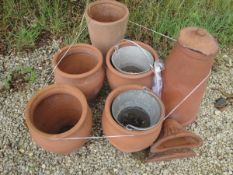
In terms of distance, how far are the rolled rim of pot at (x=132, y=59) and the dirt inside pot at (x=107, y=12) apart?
195 mm

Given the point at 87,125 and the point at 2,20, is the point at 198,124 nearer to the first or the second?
the point at 87,125

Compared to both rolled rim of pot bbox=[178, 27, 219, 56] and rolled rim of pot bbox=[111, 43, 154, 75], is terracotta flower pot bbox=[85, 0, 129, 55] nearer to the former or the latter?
rolled rim of pot bbox=[111, 43, 154, 75]

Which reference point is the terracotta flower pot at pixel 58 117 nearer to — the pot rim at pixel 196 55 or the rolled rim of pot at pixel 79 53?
the rolled rim of pot at pixel 79 53

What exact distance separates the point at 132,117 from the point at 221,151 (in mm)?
520

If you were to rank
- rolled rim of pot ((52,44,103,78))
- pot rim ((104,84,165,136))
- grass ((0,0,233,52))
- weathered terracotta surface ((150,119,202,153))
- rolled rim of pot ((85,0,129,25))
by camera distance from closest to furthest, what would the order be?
pot rim ((104,84,165,136)), weathered terracotta surface ((150,119,202,153)), rolled rim of pot ((52,44,103,78)), rolled rim of pot ((85,0,129,25)), grass ((0,0,233,52))

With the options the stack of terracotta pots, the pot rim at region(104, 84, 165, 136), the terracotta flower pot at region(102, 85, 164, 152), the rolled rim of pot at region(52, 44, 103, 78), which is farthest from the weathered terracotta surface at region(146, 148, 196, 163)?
the rolled rim of pot at region(52, 44, 103, 78)

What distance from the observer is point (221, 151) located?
2.01 metres

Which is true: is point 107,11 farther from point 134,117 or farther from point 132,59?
point 134,117

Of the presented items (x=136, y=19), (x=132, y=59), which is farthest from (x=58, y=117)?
(x=136, y=19)

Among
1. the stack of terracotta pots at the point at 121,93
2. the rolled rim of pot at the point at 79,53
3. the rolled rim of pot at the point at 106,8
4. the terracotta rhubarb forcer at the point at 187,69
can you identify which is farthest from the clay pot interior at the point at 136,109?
the rolled rim of pot at the point at 106,8

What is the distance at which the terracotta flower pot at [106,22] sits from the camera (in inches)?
76.0

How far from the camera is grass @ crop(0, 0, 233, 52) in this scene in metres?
2.41

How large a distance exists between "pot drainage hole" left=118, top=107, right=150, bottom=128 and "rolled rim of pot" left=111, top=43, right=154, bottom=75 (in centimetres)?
20

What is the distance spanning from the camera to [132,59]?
207 cm
